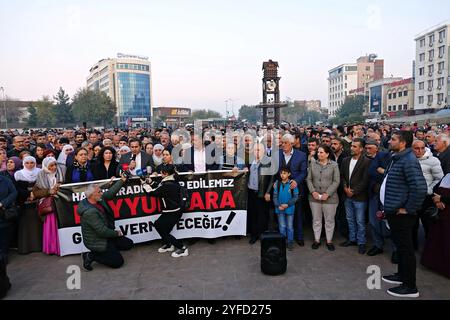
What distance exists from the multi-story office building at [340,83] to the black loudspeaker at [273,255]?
5100 inches

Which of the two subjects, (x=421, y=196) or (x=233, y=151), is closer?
(x=421, y=196)

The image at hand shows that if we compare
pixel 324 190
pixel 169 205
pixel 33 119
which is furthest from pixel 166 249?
pixel 33 119

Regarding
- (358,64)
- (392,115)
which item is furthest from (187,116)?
(392,115)

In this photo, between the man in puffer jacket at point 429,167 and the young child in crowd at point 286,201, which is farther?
the young child in crowd at point 286,201

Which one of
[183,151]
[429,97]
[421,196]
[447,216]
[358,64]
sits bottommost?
[447,216]

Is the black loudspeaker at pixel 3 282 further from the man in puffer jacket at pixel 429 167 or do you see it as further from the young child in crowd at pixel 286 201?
the man in puffer jacket at pixel 429 167

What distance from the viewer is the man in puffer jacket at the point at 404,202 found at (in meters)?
4.21

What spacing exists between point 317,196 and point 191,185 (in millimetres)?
2275

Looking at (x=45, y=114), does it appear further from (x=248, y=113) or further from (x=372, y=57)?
(x=372, y=57)

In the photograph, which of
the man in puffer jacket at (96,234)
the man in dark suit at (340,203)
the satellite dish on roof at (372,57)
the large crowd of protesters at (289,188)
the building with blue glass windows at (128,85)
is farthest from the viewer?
the satellite dish on roof at (372,57)

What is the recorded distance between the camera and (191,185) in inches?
248

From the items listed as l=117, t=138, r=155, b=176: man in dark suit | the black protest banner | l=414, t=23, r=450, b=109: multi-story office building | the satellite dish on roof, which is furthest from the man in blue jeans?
the satellite dish on roof

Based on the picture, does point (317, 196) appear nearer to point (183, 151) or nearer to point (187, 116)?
point (183, 151)

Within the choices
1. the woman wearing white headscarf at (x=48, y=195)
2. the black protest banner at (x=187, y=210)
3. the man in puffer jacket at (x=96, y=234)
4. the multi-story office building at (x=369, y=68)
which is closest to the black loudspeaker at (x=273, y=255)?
the black protest banner at (x=187, y=210)
